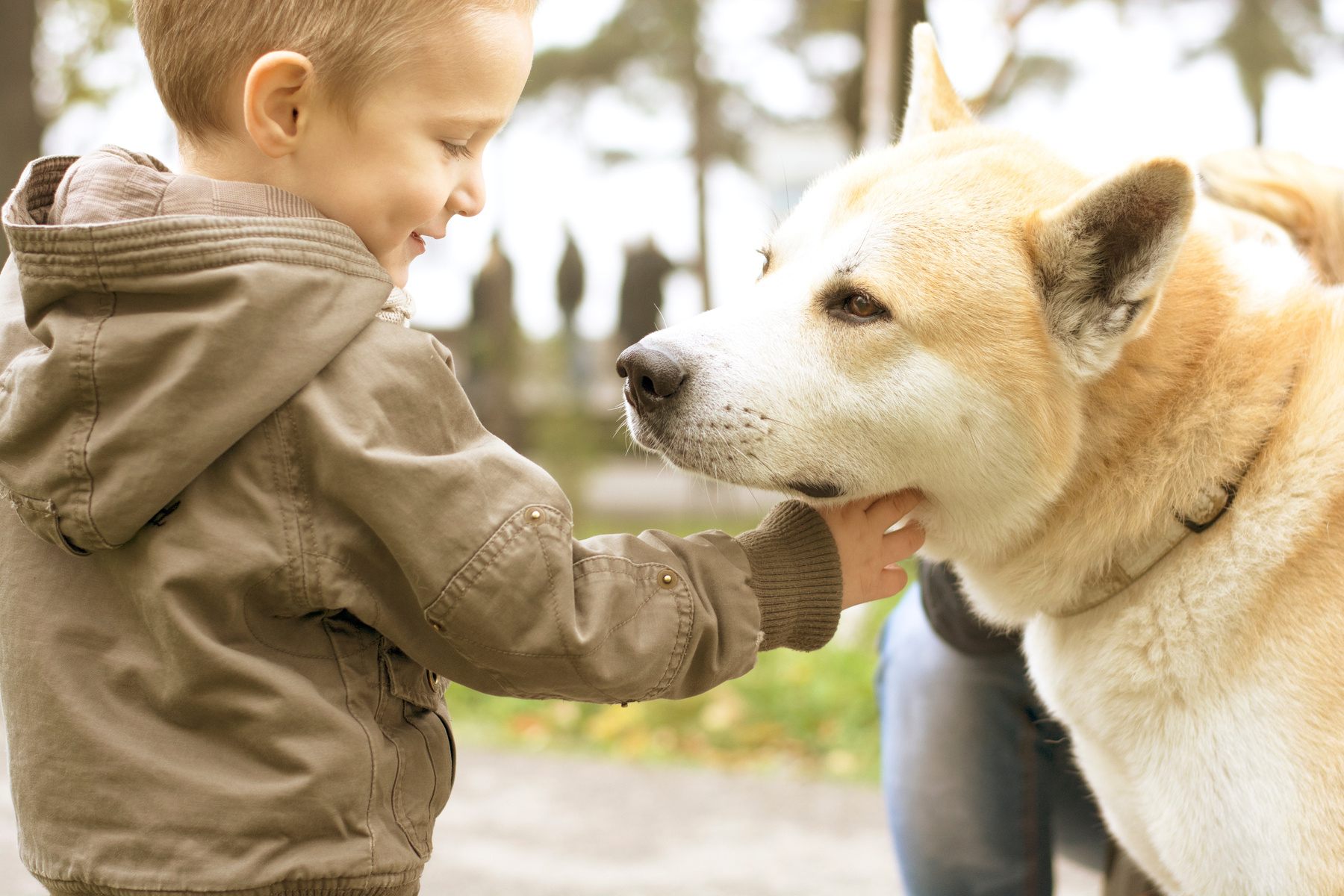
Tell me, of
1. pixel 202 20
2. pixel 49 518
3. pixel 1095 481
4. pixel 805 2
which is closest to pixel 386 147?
pixel 202 20

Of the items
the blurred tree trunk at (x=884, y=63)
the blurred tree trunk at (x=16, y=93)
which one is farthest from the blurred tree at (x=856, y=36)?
the blurred tree trunk at (x=16, y=93)

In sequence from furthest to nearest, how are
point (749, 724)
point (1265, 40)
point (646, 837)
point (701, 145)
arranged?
point (701, 145), point (1265, 40), point (749, 724), point (646, 837)

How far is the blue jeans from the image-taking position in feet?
8.75

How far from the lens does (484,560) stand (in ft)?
4.49

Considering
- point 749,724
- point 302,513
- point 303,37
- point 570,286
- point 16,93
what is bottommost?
point 570,286

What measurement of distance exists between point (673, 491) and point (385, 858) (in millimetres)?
11432

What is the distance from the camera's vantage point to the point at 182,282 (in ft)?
4.38

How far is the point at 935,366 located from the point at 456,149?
2.92 feet

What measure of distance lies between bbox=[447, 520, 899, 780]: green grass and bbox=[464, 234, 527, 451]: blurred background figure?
5.16 metres

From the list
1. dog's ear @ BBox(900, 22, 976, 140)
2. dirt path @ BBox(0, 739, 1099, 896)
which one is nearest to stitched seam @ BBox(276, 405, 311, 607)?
dog's ear @ BBox(900, 22, 976, 140)

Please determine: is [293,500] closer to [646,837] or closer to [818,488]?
[818,488]

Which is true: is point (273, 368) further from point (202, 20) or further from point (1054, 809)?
point (1054, 809)

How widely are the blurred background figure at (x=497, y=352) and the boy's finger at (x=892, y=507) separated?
846 cm

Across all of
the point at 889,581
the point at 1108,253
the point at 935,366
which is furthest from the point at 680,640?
the point at 1108,253
